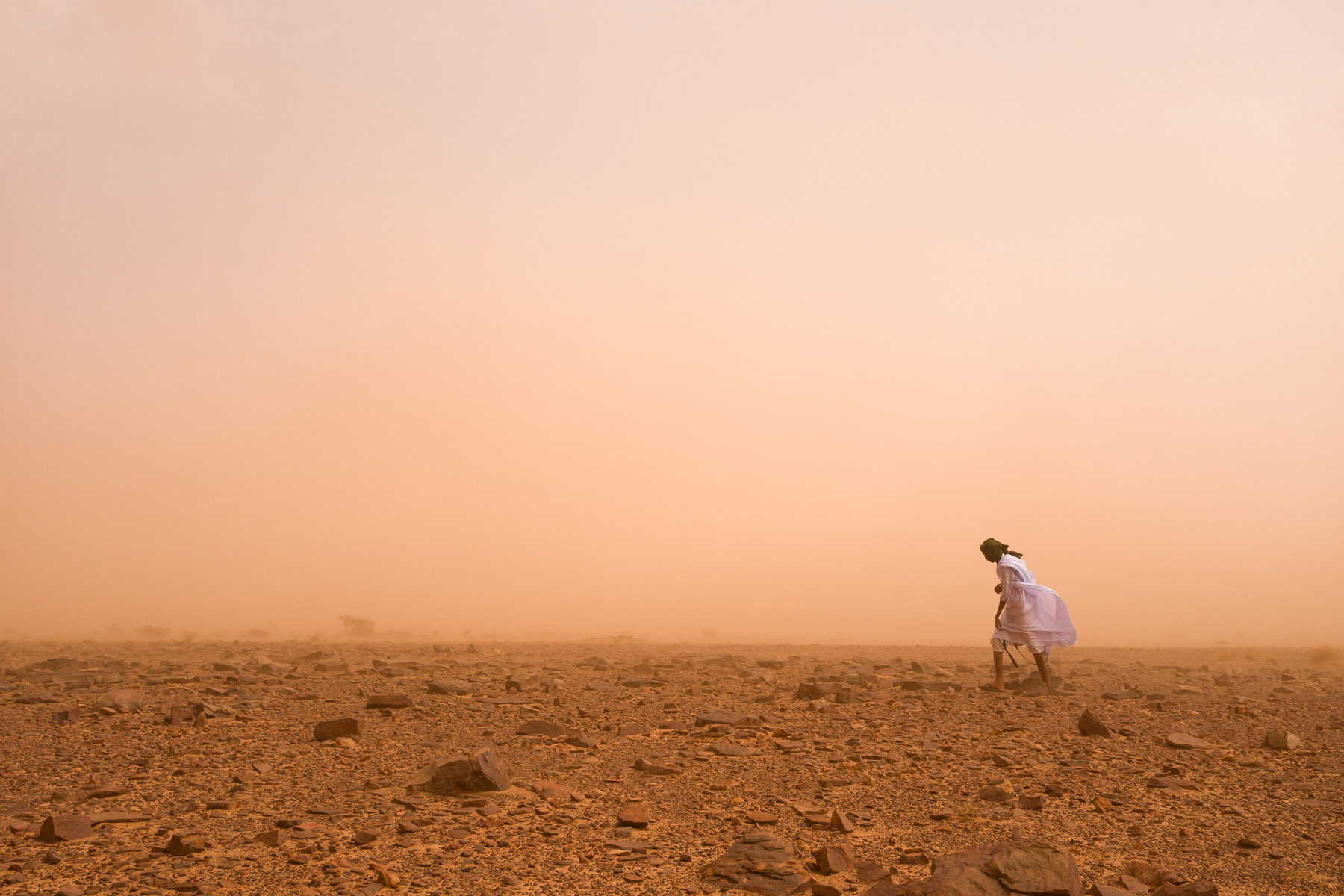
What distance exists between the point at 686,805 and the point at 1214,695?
10.1 metres

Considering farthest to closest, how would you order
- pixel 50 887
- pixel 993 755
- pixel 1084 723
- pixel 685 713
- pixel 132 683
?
1. pixel 132 683
2. pixel 685 713
3. pixel 1084 723
4. pixel 993 755
5. pixel 50 887

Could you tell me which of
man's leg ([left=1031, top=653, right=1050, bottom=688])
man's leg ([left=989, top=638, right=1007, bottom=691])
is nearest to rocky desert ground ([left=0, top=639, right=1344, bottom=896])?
man's leg ([left=1031, top=653, right=1050, bottom=688])

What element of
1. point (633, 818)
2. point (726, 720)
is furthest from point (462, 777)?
point (726, 720)

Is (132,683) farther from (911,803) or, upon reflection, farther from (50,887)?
(911,803)

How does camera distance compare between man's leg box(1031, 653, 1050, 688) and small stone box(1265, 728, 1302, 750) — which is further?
man's leg box(1031, 653, 1050, 688)

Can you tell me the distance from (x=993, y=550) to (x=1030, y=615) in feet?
3.95

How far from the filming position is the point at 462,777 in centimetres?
715

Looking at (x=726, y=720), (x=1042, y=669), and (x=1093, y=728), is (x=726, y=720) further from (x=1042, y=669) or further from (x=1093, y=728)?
(x=1042, y=669)

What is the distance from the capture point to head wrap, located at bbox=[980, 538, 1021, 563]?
44.9ft

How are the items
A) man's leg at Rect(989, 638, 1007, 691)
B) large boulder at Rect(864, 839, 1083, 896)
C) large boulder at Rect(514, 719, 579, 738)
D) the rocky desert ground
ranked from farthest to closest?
man's leg at Rect(989, 638, 1007, 691) → large boulder at Rect(514, 719, 579, 738) → the rocky desert ground → large boulder at Rect(864, 839, 1083, 896)

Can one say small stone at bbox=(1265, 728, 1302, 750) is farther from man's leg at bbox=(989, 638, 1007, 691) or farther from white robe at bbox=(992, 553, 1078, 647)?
white robe at bbox=(992, 553, 1078, 647)

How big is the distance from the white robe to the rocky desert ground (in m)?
0.83

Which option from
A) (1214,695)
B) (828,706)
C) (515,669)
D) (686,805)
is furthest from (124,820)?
(1214,695)

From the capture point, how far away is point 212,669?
46.9 ft
